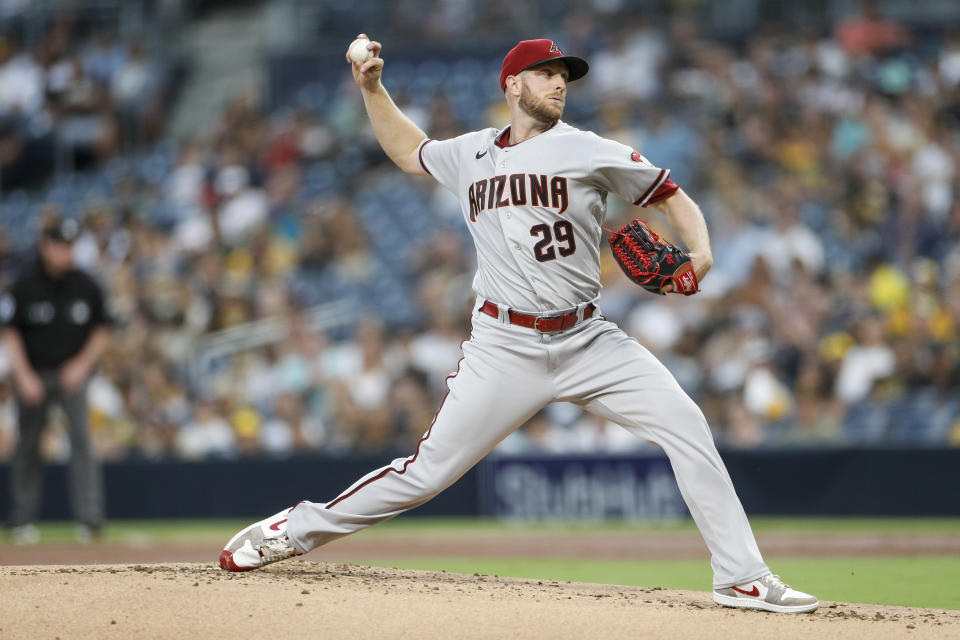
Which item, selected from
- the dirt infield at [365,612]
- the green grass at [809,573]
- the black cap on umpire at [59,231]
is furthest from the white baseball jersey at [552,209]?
the black cap on umpire at [59,231]

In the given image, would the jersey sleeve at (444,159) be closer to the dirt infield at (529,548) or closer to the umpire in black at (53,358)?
the dirt infield at (529,548)

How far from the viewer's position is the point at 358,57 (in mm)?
5434

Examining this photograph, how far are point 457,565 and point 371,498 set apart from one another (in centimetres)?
256

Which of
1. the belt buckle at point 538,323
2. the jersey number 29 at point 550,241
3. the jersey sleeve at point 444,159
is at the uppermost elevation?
the jersey sleeve at point 444,159

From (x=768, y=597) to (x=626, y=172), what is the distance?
1.66 metres

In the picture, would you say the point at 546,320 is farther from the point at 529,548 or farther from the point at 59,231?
the point at 59,231

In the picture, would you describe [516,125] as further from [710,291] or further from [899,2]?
[899,2]

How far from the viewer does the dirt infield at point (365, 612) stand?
456 cm

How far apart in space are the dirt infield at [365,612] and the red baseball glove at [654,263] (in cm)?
120

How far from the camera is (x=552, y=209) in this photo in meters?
5.09

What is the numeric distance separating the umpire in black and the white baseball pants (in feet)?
15.0

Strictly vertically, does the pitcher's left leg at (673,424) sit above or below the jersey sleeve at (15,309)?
below

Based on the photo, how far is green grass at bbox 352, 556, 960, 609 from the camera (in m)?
6.23

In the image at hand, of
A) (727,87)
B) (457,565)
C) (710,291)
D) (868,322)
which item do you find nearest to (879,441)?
(868,322)
